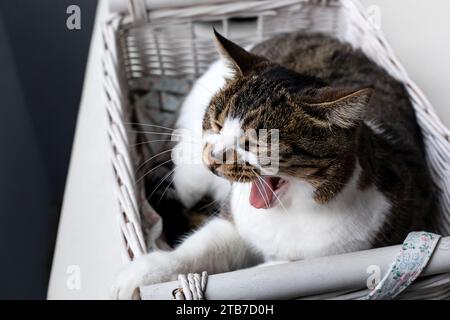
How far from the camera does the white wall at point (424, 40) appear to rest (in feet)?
3.99

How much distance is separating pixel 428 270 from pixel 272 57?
0.65 metres

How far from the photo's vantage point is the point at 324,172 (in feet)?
2.40

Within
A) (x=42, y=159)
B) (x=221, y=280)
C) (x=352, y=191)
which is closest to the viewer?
(x=221, y=280)

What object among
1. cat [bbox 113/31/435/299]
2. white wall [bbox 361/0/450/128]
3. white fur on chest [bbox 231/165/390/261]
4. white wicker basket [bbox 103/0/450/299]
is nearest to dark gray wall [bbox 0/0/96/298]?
white wicker basket [bbox 103/0/450/299]

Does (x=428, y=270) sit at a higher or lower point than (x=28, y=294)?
higher

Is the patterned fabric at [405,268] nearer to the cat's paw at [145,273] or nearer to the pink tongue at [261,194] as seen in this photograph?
the pink tongue at [261,194]

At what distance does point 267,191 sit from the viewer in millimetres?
763

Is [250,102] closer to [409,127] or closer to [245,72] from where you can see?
[245,72]

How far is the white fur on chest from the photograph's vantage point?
79 cm

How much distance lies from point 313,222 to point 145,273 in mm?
270

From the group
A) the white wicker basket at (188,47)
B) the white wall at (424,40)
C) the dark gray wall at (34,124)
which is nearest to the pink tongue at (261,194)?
the white wicker basket at (188,47)

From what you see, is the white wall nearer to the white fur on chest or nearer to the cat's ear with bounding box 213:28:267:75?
the white fur on chest

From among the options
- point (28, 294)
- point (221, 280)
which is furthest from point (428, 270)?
point (28, 294)
